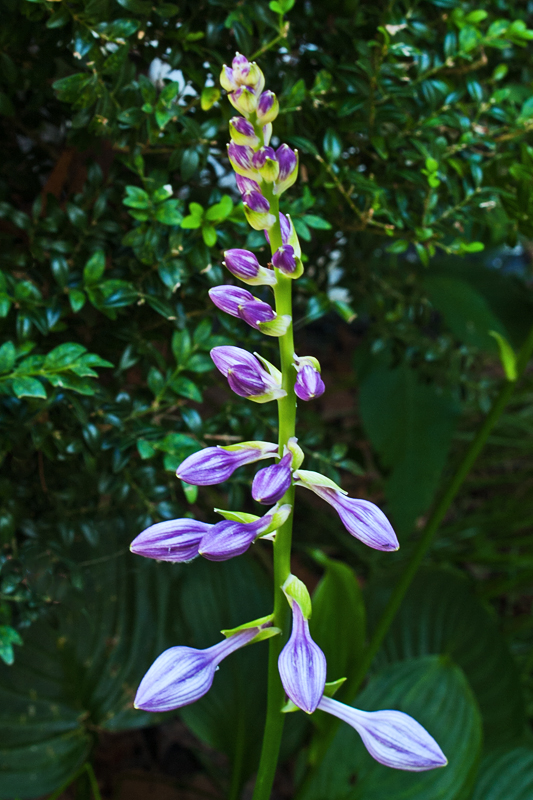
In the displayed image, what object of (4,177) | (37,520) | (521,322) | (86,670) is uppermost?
(4,177)

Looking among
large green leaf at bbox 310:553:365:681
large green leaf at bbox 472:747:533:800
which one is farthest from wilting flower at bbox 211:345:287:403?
large green leaf at bbox 472:747:533:800

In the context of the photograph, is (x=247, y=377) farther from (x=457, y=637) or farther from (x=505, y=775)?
(x=457, y=637)

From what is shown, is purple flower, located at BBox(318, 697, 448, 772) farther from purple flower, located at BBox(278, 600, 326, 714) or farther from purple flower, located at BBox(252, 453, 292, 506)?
purple flower, located at BBox(252, 453, 292, 506)

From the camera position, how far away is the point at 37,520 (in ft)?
2.49

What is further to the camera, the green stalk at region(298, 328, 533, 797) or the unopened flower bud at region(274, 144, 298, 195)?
the green stalk at region(298, 328, 533, 797)

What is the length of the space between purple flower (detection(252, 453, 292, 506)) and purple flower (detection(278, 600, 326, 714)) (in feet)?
0.30

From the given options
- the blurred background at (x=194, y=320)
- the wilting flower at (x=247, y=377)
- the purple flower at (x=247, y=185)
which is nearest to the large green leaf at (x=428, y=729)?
the blurred background at (x=194, y=320)

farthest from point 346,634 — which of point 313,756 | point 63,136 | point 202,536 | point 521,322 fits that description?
point 521,322

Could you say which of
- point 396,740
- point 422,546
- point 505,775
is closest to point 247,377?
point 396,740

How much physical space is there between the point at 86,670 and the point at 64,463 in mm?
402

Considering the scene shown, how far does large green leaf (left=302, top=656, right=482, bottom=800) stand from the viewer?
0.83m

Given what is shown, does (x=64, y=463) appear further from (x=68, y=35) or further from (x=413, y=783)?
(x=413, y=783)

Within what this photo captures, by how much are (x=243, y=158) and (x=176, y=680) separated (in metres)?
0.34

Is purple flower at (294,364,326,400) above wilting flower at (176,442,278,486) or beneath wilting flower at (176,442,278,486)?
above
